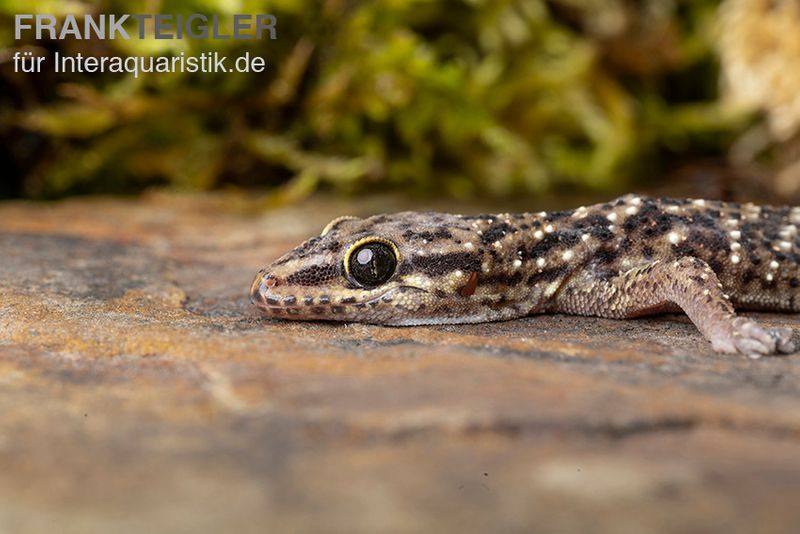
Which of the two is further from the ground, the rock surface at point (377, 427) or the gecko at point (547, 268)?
the gecko at point (547, 268)

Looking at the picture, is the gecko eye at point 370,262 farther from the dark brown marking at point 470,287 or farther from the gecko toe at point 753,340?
the gecko toe at point 753,340

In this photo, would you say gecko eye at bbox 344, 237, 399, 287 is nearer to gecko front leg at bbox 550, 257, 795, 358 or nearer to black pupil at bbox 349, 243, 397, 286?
black pupil at bbox 349, 243, 397, 286

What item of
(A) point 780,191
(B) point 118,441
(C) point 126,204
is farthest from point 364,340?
(A) point 780,191

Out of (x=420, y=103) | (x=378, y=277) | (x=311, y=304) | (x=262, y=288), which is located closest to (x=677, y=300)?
(x=378, y=277)

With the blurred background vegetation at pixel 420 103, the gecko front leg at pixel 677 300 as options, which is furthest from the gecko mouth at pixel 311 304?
the blurred background vegetation at pixel 420 103

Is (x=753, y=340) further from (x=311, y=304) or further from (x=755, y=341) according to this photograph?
Answer: (x=311, y=304)

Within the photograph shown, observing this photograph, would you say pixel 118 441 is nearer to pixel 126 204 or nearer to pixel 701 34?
pixel 126 204
